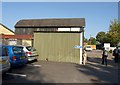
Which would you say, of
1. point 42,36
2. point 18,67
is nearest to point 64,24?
point 42,36

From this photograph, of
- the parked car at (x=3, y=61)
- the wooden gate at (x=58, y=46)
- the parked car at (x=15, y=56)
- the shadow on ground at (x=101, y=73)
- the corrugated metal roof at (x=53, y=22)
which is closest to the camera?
the parked car at (x=3, y=61)

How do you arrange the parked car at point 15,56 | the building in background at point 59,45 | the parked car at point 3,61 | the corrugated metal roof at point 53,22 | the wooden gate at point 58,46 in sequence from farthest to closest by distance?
the corrugated metal roof at point 53,22, the wooden gate at point 58,46, the building in background at point 59,45, the parked car at point 15,56, the parked car at point 3,61

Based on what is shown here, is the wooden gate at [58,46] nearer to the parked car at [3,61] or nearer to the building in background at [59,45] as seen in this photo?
the building in background at [59,45]

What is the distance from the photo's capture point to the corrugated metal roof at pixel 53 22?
43312mm

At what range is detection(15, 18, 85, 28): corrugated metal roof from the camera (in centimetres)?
4331

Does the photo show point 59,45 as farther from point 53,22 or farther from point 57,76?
point 53,22

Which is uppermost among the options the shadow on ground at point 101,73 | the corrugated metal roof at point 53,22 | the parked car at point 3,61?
the corrugated metal roof at point 53,22

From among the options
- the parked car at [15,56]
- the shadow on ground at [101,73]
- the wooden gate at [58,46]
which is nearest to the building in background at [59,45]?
the wooden gate at [58,46]

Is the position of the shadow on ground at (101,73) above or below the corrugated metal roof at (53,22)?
below

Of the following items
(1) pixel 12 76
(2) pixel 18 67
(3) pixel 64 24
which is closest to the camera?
(1) pixel 12 76

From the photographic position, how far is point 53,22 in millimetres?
46594

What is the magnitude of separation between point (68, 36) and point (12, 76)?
1095cm

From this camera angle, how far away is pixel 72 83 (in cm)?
1069

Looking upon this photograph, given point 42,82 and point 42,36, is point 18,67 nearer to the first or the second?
point 42,82
